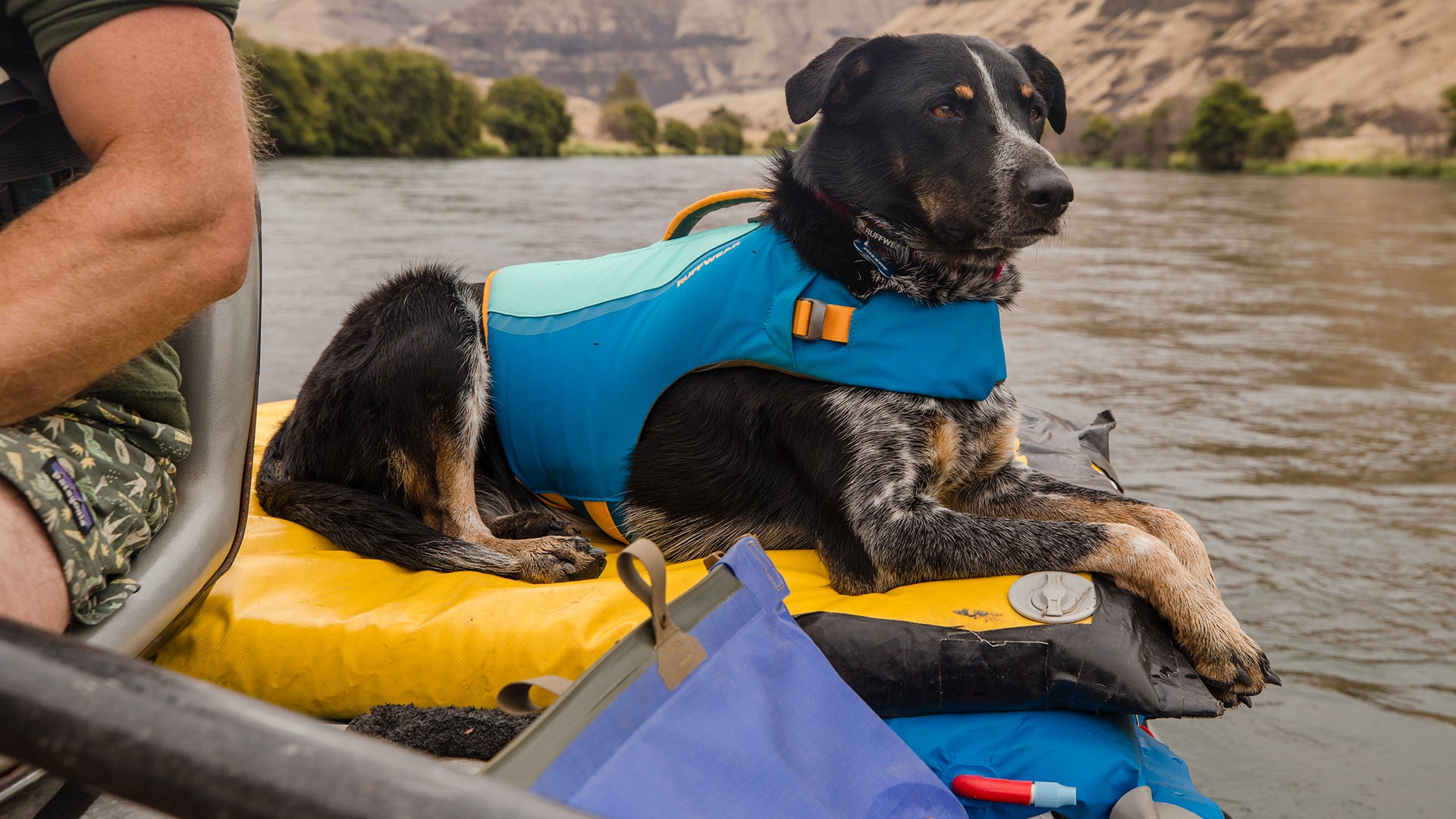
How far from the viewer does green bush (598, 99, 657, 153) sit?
94625mm

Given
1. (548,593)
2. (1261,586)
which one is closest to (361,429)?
(548,593)

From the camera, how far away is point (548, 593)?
2523 mm

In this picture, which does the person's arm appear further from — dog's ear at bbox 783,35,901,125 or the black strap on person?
dog's ear at bbox 783,35,901,125

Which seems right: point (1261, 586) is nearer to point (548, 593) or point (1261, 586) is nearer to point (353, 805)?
point (548, 593)

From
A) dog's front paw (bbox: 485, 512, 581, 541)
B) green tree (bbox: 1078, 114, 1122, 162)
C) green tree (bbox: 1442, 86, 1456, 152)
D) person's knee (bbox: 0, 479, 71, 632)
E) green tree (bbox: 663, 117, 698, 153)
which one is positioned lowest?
green tree (bbox: 663, 117, 698, 153)

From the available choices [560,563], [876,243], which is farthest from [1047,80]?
[560,563]

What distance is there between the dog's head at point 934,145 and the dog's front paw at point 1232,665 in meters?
1.15

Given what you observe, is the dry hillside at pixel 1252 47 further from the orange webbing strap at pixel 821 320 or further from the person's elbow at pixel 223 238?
the person's elbow at pixel 223 238

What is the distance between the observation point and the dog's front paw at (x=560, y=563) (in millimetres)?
2791

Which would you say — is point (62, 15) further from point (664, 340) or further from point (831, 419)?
point (831, 419)

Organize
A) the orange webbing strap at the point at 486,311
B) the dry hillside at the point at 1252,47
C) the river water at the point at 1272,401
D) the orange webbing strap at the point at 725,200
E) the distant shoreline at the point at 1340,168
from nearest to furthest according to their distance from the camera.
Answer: the orange webbing strap at the point at 725,200 < the orange webbing strap at the point at 486,311 < the river water at the point at 1272,401 < the distant shoreline at the point at 1340,168 < the dry hillside at the point at 1252,47

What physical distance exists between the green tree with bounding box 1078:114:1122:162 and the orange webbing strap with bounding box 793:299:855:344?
73309 mm

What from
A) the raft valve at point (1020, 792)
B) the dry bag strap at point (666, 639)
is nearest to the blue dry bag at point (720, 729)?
the dry bag strap at point (666, 639)

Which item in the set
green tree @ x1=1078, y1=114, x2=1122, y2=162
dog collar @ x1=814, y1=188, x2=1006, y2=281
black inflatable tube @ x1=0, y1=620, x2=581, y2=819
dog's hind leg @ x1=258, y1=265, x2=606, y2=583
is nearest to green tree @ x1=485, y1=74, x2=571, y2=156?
green tree @ x1=1078, y1=114, x2=1122, y2=162
